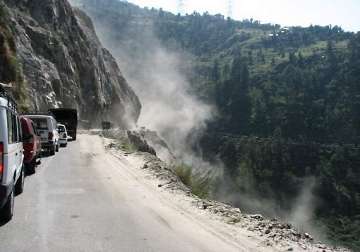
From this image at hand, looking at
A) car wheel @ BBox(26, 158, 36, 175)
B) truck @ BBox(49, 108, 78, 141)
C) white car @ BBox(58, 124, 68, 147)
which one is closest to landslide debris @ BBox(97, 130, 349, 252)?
car wheel @ BBox(26, 158, 36, 175)

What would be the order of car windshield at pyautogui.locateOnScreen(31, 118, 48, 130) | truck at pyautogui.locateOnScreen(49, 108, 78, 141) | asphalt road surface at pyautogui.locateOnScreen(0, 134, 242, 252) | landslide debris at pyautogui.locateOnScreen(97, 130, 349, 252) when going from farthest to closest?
truck at pyautogui.locateOnScreen(49, 108, 78, 141)
car windshield at pyautogui.locateOnScreen(31, 118, 48, 130)
landslide debris at pyautogui.locateOnScreen(97, 130, 349, 252)
asphalt road surface at pyautogui.locateOnScreen(0, 134, 242, 252)

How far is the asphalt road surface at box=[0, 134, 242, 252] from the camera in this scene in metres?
7.12

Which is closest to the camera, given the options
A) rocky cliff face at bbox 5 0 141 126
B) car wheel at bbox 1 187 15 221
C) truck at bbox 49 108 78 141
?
car wheel at bbox 1 187 15 221

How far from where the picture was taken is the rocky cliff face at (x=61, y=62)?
159ft

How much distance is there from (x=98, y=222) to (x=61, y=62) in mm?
51451

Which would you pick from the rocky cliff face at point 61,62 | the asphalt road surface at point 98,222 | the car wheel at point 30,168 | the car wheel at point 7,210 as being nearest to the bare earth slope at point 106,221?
the asphalt road surface at point 98,222

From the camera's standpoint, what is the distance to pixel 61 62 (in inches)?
2261

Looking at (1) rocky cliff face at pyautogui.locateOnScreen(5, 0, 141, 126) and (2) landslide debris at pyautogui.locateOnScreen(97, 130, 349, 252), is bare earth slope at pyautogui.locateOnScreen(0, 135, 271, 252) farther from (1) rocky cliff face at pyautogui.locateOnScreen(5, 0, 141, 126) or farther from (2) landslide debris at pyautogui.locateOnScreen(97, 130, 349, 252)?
(1) rocky cliff face at pyautogui.locateOnScreen(5, 0, 141, 126)

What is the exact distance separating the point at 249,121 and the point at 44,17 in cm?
12370

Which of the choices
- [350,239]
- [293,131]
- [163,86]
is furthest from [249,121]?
[350,239]

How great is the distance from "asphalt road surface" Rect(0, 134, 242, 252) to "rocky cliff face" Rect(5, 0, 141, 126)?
3148 centimetres

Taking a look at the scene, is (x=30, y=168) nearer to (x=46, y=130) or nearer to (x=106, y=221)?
(x=46, y=130)

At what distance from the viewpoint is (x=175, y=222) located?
9.03m

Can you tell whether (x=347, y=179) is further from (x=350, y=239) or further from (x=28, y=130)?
(x=28, y=130)
